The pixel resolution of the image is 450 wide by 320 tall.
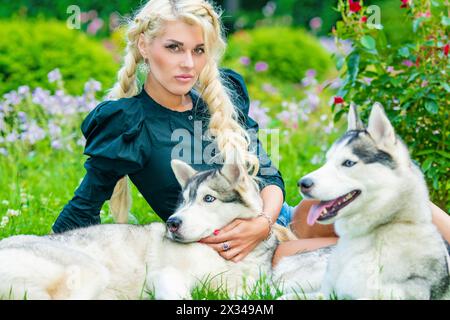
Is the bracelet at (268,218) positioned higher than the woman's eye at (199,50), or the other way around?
the woman's eye at (199,50)

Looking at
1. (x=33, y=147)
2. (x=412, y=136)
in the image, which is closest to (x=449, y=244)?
(x=412, y=136)

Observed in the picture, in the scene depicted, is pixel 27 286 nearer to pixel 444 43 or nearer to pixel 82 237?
pixel 82 237

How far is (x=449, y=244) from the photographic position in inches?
153

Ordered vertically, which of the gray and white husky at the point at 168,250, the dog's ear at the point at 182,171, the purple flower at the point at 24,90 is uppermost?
the purple flower at the point at 24,90

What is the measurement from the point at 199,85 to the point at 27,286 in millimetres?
1955

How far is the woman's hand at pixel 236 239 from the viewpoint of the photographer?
13.1ft

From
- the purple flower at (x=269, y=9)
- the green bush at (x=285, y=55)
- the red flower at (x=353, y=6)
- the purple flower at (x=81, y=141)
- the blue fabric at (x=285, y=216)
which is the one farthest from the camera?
the purple flower at (x=269, y=9)

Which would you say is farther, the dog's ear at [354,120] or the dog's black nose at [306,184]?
the dog's ear at [354,120]

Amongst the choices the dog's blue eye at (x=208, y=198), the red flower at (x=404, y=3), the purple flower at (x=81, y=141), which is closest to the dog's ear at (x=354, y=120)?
the dog's blue eye at (x=208, y=198)

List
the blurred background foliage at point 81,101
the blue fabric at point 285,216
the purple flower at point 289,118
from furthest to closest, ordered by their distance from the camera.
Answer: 1. the purple flower at point 289,118
2. the blurred background foliage at point 81,101
3. the blue fabric at point 285,216

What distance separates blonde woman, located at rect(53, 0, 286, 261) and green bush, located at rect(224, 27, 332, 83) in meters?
7.72

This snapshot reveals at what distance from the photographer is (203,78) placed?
4.68m

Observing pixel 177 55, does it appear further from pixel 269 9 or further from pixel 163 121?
pixel 269 9

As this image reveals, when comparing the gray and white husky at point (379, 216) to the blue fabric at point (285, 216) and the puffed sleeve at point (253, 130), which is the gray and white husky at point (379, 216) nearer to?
the puffed sleeve at point (253, 130)
